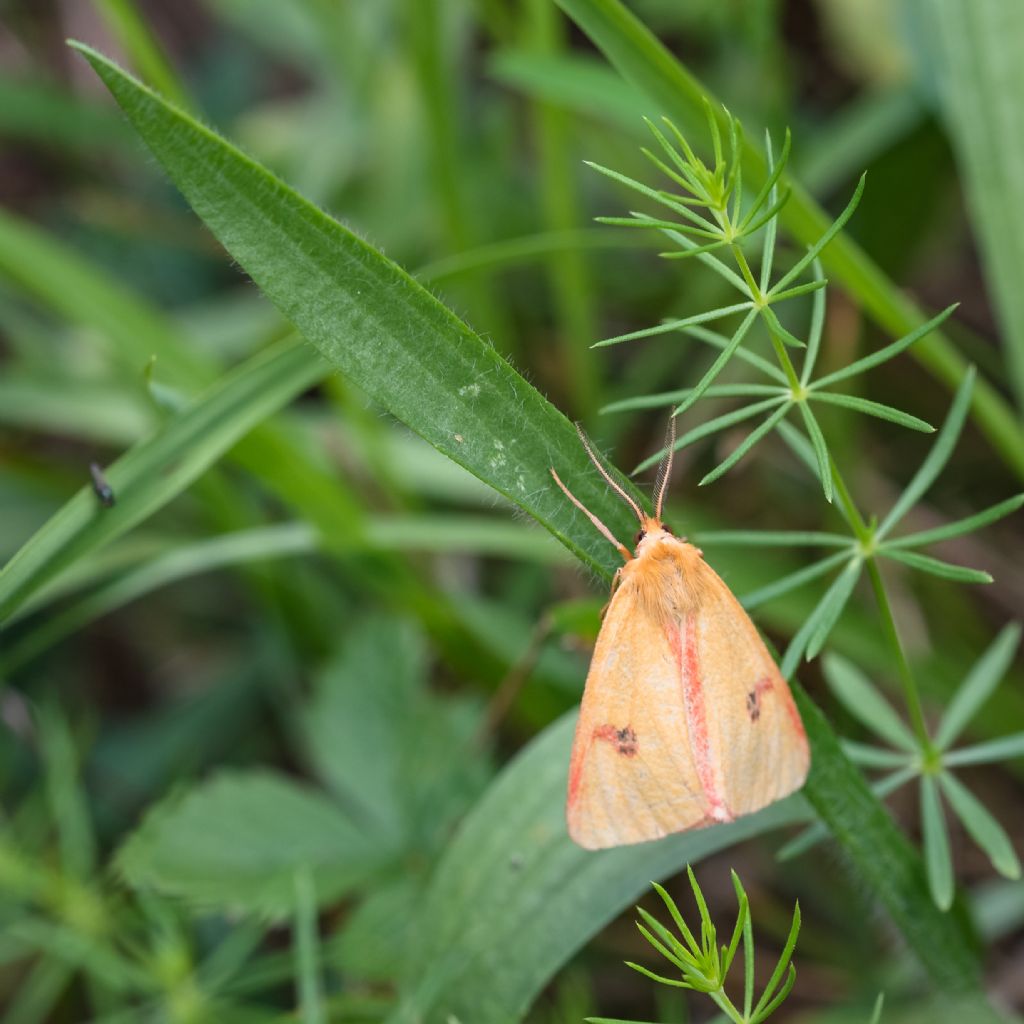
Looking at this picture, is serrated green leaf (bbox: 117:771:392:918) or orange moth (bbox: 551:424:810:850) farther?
serrated green leaf (bbox: 117:771:392:918)

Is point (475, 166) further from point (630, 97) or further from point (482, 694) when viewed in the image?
point (482, 694)

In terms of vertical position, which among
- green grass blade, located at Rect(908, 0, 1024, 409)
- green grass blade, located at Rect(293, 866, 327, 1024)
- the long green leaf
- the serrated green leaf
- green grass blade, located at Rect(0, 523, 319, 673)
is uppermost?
green grass blade, located at Rect(908, 0, 1024, 409)

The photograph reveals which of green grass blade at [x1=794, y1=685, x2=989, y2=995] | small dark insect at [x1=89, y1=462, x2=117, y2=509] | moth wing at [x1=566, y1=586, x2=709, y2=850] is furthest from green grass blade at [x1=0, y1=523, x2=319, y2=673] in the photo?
green grass blade at [x1=794, y1=685, x2=989, y2=995]

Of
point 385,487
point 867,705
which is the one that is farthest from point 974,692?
point 385,487

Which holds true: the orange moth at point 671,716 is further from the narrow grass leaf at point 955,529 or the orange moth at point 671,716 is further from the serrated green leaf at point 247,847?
the serrated green leaf at point 247,847

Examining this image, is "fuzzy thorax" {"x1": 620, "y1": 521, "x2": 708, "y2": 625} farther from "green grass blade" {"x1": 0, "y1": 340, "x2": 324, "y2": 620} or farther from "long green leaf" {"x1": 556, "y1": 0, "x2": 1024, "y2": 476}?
"green grass blade" {"x1": 0, "y1": 340, "x2": 324, "y2": 620}

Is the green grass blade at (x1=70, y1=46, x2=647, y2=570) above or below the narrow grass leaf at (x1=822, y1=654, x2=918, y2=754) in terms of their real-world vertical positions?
above

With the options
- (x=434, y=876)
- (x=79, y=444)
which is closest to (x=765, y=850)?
(x=434, y=876)

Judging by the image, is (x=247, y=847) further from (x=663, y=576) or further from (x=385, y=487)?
(x=663, y=576)
